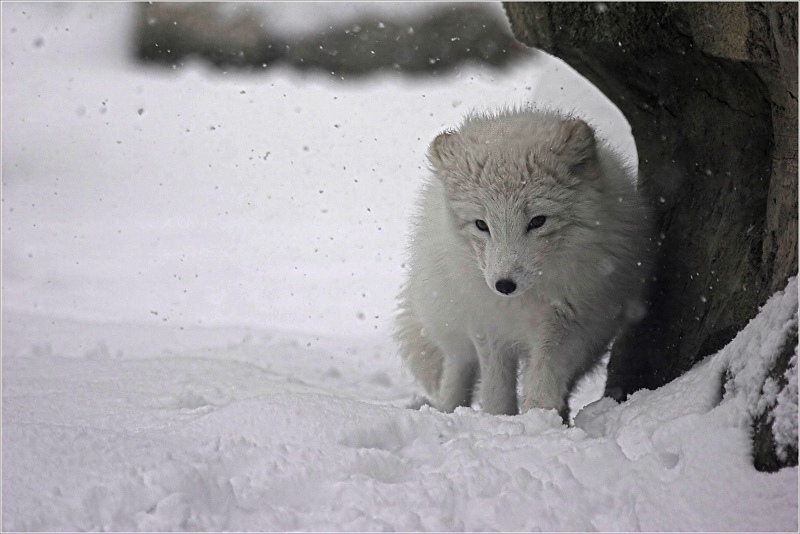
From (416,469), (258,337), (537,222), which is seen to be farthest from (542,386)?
(258,337)

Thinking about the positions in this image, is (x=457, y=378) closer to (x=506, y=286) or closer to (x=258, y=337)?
(x=506, y=286)

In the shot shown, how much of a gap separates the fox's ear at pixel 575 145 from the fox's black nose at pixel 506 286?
57 centimetres

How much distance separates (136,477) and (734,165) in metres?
2.77

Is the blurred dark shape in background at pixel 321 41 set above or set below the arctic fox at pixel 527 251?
below

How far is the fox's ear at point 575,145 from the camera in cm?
340

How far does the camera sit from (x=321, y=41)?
13109 mm

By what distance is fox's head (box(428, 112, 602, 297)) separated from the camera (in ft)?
10.7

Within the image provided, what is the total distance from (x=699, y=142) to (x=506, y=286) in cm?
142

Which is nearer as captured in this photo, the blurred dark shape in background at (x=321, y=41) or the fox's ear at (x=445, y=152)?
the fox's ear at (x=445, y=152)

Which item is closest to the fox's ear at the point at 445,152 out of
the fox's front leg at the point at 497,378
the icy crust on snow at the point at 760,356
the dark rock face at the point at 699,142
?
the dark rock face at the point at 699,142

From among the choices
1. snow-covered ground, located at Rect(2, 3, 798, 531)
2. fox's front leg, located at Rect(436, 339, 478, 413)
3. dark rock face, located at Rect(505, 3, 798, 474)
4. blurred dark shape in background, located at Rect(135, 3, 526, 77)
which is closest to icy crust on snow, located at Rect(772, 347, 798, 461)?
snow-covered ground, located at Rect(2, 3, 798, 531)

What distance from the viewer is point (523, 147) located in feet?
11.1

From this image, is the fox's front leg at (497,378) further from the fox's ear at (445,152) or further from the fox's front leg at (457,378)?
the fox's ear at (445,152)

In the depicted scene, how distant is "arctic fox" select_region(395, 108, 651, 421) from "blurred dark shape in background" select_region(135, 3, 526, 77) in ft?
30.7
